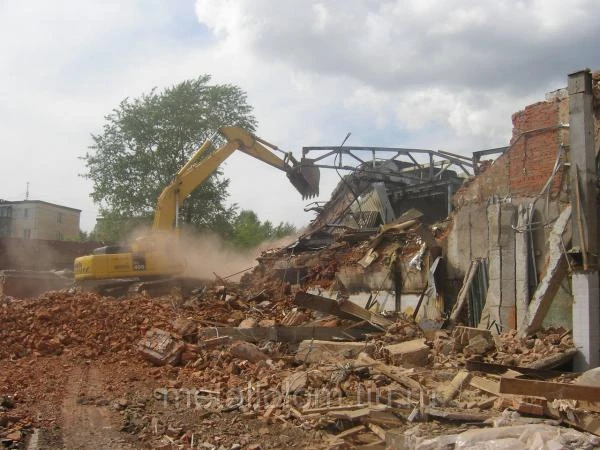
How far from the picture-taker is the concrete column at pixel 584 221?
9.49m

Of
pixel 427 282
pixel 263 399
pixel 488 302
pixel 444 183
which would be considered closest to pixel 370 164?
pixel 444 183

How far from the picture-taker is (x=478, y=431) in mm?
5379

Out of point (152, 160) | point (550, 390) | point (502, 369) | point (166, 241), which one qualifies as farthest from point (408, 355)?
point (152, 160)

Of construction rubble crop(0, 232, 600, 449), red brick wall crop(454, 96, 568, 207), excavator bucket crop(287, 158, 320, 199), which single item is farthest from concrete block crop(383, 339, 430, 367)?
excavator bucket crop(287, 158, 320, 199)

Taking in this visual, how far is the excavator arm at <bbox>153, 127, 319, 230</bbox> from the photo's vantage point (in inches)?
697

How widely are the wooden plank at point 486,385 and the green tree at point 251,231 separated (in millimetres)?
24965

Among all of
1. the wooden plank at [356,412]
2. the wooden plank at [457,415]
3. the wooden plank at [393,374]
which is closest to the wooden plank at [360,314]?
the wooden plank at [393,374]

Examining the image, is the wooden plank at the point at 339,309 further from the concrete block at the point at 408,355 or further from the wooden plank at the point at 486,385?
the wooden plank at the point at 486,385

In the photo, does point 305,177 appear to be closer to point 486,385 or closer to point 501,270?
point 501,270

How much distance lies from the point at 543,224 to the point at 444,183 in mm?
7634

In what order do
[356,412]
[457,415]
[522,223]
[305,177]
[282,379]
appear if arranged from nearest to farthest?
1. [457,415]
2. [356,412]
3. [282,379]
4. [522,223]
5. [305,177]

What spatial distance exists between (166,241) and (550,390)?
12.1 m

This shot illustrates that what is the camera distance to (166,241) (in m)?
17.2

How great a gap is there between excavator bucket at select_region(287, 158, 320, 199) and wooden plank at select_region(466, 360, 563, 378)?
10.4 metres
